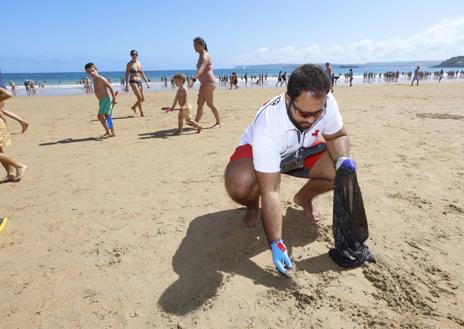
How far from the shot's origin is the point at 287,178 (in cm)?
377

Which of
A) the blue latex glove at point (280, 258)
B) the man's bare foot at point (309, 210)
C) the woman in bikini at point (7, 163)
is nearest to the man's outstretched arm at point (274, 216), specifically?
the blue latex glove at point (280, 258)

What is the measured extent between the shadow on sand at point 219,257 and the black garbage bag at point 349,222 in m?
0.12

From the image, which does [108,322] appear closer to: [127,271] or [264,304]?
[127,271]

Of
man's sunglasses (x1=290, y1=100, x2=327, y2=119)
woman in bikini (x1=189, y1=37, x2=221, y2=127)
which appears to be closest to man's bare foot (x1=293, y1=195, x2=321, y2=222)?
man's sunglasses (x1=290, y1=100, x2=327, y2=119)

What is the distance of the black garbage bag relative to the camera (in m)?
2.13

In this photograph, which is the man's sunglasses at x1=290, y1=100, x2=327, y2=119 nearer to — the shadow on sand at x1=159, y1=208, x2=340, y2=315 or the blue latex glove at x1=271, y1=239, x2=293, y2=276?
the blue latex glove at x1=271, y1=239, x2=293, y2=276

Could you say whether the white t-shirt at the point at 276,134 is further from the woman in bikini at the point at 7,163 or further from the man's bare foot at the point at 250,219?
the woman in bikini at the point at 7,163

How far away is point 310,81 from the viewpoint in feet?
6.02

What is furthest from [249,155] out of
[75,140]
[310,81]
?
[75,140]

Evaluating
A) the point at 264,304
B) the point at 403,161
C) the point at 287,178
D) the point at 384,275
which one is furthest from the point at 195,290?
the point at 403,161

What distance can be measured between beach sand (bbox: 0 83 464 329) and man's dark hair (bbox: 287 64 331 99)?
115cm

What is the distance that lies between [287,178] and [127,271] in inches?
85.1

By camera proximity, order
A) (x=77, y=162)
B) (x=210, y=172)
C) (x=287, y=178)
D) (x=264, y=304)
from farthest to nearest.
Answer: (x=77, y=162), (x=210, y=172), (x=287, y=178), (x=264, y=304)

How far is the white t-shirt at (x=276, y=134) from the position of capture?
2.02 meters
